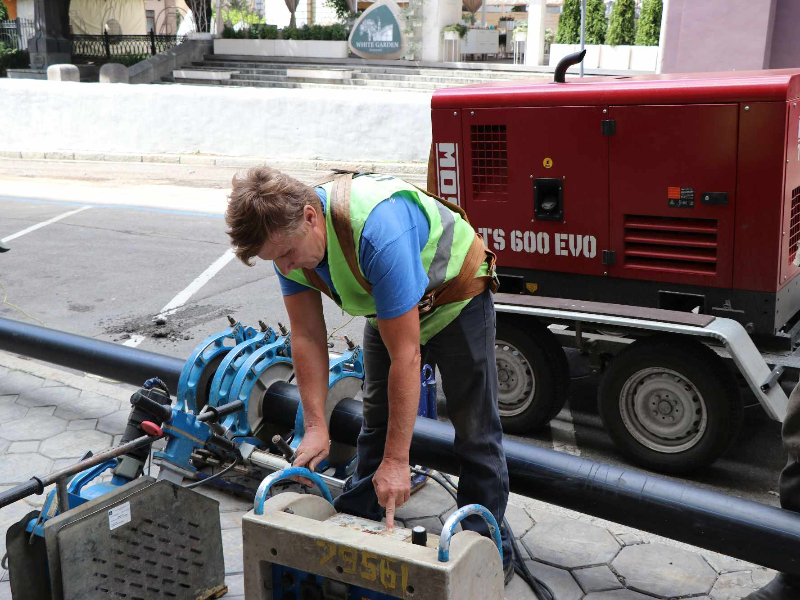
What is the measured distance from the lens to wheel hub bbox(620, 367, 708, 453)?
14.3 feet

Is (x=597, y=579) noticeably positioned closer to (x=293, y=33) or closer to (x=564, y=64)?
(x=564, y=64)

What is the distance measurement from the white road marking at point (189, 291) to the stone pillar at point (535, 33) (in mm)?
23681

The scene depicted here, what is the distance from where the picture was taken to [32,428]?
484cm

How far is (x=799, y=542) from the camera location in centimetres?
281

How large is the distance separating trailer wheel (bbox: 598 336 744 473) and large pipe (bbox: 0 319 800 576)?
1222mm

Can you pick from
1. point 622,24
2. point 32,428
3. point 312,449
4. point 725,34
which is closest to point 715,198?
point 312,449

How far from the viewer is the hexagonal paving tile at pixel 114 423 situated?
15.8ft

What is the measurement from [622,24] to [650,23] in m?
0.95

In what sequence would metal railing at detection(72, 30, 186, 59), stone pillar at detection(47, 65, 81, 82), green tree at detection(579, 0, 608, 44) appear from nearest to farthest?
1. stone pillar at detection(47, 65, 81, 82)
2. green tree at detection(579, 0, 608, 44)
3. metal railing at detection(72, 30, 186, 59)

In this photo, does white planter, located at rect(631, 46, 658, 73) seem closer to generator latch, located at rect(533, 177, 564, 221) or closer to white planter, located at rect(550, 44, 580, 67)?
white planter, located at rect(550, 44, 580, 67)

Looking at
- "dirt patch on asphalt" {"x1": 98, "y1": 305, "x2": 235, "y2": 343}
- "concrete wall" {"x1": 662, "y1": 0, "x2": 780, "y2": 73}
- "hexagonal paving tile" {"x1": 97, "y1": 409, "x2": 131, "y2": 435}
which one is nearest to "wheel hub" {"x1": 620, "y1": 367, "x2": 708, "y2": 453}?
"hexagonal paving tile" {"x1": 97, "y1": 409, "x2": 131, "y2": 435}

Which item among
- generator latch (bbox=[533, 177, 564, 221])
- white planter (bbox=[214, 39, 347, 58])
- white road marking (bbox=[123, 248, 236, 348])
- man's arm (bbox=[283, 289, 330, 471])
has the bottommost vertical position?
white road marking (bbox=[123, 248, 236, 348])

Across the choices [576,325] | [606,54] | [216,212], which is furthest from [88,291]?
[606,54]

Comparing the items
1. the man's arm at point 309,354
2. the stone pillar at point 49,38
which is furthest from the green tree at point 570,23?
the man's arm at point 309,354
